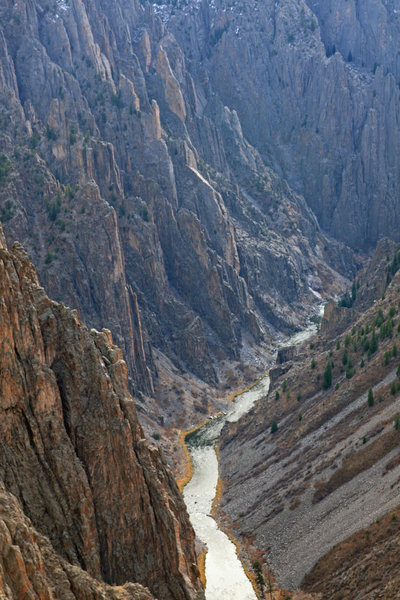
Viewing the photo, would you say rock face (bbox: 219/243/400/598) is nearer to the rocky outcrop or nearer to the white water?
the white water

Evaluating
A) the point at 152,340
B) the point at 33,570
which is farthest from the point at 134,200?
the point at 33,570

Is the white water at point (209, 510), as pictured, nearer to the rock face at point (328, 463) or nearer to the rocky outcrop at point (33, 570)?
the rock face at point (328, 463)

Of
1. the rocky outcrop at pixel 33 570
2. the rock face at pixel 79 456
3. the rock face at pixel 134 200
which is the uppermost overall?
the rock face at pixel 134 200

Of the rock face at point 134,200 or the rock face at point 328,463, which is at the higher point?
the rock face at point 134,200

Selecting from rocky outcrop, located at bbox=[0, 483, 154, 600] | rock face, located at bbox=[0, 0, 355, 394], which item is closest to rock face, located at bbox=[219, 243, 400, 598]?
rocky outcrop, located at bbox=[0, 483, 154, 600]

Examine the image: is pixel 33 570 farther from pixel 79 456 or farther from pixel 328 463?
pixel 328 463

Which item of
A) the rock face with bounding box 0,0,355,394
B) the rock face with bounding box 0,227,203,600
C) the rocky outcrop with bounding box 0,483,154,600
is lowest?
the rocky outcrop with bounding box 0,483,154,600

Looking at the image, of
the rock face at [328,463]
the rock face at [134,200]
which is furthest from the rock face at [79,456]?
the rock face at [134,200]

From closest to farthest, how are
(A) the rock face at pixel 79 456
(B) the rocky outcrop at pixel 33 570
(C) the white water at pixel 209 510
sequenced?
(B) the rocky outcrop at pixel 33 570, (A) the rock face at pixel 79 456, (C) the white water at pixel 209 510
